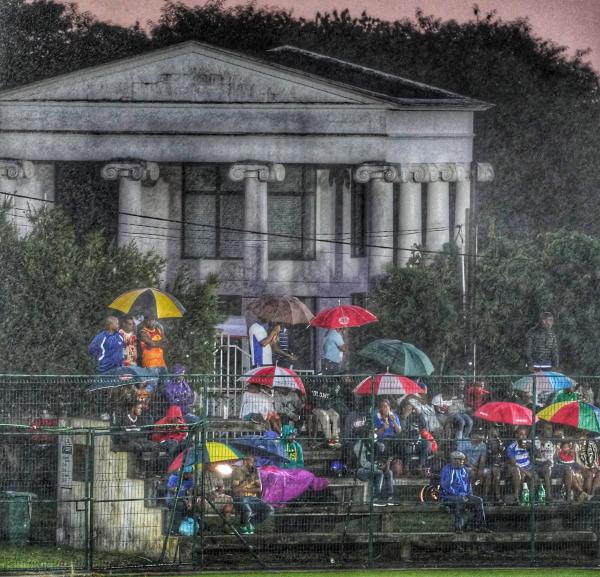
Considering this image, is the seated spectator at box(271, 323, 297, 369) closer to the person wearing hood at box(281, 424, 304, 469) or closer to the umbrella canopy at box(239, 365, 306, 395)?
the umbrella canopy at box(239, 365, 306, 395)

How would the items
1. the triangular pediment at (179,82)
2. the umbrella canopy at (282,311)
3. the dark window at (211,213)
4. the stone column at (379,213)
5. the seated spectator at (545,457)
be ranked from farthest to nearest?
the stone column at (379,213) → the dark window at (211,213) → the triangular pediment at (179,82) → the umbrella canopy at (282,311) → the seated spectator at (545,457)

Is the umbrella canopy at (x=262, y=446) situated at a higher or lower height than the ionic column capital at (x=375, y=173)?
lower

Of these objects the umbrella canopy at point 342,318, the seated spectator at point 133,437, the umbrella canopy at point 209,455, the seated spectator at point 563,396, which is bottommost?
the umbrella canopy at point 209,455

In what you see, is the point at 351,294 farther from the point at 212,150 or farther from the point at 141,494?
the point at 141,494

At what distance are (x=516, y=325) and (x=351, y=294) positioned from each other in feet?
12.9

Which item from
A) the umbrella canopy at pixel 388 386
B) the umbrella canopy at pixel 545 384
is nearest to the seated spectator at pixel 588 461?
the umbrella canopy at pixel 545 384

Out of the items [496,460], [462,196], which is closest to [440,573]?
A: [496,460]

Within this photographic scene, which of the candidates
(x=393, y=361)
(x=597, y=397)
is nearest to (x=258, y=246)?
(x=393, y=361)

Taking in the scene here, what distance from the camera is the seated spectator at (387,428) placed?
52.8 feet

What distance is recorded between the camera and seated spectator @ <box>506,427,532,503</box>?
16.2 metres

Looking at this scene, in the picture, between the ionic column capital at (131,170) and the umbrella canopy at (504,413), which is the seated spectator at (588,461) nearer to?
the umbrella canopy at (504,413)

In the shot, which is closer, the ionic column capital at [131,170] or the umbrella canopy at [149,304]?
the umbrella canopy at [149,304]

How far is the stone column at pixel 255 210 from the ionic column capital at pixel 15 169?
12.3ft

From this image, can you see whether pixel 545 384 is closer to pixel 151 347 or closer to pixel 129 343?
pixel 151 347
